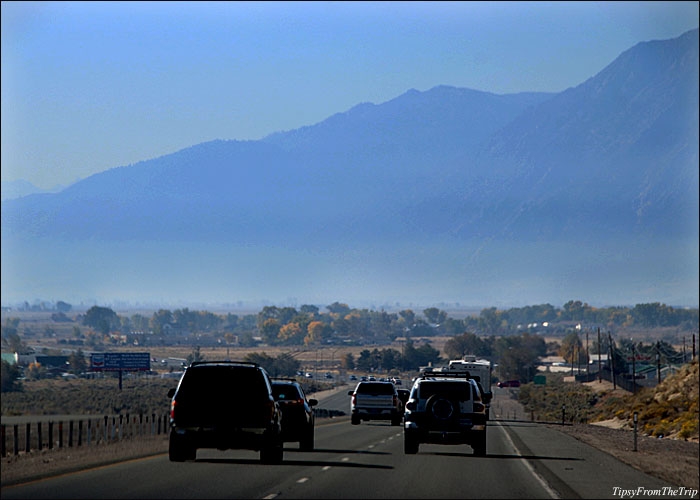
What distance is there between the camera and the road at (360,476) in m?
22.5

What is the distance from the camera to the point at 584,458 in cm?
3525

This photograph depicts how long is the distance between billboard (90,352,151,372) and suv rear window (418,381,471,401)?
13691 centimetres

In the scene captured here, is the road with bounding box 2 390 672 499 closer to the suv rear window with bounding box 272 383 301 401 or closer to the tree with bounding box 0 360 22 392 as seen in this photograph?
the suv rear window with bounding box 272 383 301 401

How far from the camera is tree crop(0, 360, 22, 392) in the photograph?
5704 inches

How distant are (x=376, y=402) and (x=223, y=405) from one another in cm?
3010

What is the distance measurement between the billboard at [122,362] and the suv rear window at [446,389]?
136913 mm

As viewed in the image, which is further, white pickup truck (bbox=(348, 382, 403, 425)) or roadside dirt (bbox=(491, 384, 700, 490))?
white pickup truck (bbox=(348, 382, 403, 425))

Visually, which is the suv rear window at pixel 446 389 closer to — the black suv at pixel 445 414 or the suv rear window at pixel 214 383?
the black suv at pixel 445 414

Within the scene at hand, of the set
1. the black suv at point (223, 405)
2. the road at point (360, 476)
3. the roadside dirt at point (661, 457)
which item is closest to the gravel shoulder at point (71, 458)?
the road at point (360, 476)

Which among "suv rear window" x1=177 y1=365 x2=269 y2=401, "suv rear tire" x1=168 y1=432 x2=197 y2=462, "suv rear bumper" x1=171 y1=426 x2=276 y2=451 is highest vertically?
"suv rear window" x1=177 y1=365 x2=269 y2=401

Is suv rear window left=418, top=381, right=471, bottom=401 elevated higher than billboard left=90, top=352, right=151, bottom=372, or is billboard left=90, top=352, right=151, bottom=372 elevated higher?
suv rear window left=418, top=381, right=471, bottom=401

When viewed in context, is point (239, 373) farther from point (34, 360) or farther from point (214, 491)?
point (34, 360)

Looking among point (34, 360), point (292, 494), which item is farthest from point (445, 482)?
point (34, 360)

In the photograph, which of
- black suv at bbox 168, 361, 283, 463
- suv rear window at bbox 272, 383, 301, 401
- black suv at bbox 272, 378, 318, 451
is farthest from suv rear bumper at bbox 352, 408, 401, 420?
black suv at bbox 168, 361, 283, 463
